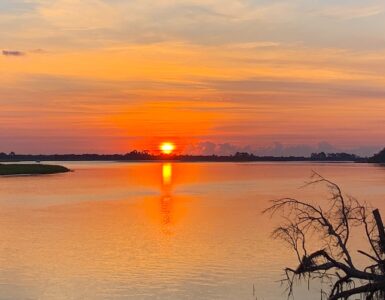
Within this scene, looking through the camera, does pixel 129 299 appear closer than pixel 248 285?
Yes

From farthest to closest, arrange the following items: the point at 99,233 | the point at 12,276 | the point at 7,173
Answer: the point at 7,173
the point at 99,233
the point at 12,276

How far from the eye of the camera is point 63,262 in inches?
1019

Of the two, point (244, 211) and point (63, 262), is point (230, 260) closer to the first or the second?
point (63, 262)

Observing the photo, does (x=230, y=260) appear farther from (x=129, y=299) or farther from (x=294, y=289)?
(x=129, y=299)

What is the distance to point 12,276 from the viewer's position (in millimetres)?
23016

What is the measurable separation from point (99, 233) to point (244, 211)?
16755 mm

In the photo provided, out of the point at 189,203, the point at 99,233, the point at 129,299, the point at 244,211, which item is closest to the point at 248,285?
the point at 129,299

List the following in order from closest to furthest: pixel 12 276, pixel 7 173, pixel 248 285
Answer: pixel 248 285
pixel 12 276
pixel 7 173

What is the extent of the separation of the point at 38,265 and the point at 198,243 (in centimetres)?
940

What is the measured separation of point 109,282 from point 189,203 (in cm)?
3977

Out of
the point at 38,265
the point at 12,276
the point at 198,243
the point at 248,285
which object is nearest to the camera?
the point at 248,285

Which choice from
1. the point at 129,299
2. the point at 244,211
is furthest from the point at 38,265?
the point at 244,211

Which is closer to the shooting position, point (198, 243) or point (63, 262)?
point (63, 262)

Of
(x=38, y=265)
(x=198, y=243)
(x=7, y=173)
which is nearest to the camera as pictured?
(x=38, y=265)
